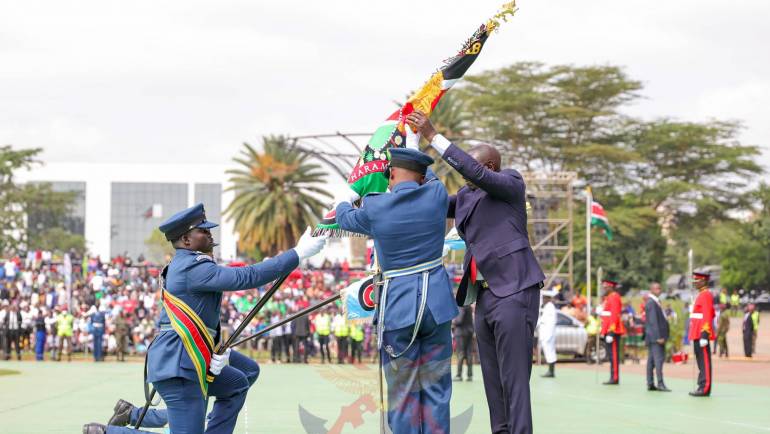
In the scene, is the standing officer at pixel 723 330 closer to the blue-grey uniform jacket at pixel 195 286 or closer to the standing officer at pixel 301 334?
the standing officer at pixel 301 334

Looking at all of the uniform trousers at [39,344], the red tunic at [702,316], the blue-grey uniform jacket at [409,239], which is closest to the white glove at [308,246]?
the blue-grey uniform jacket at [409,239]

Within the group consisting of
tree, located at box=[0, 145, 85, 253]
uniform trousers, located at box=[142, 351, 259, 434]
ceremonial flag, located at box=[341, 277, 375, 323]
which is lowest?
uniform trousers, located at box=[142, 351, 259, 434]

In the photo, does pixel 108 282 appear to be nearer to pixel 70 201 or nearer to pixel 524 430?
pixel 524 430

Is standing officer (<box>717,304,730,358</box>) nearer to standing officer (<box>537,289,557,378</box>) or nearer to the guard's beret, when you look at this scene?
standing officer (<box>537,289,557,378</box>)

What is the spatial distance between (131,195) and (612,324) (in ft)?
308

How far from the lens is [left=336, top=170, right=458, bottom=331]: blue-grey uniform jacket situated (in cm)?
684

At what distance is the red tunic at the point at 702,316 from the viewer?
56.9ft

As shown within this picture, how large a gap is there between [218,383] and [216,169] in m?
103

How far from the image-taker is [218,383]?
757 centimetres

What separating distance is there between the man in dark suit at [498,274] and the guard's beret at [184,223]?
5.15ft

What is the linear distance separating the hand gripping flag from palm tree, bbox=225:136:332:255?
4981cm

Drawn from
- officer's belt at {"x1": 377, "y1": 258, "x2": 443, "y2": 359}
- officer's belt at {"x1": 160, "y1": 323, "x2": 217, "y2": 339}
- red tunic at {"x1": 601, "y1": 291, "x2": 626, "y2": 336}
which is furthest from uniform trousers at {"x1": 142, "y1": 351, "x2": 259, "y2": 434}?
red tunic at {"x1": 601, "y1": 291, "x2": 626, "y2": 336}

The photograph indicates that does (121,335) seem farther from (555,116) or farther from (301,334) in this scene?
(555,116)

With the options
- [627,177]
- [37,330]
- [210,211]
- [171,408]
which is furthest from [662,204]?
[171,408]
